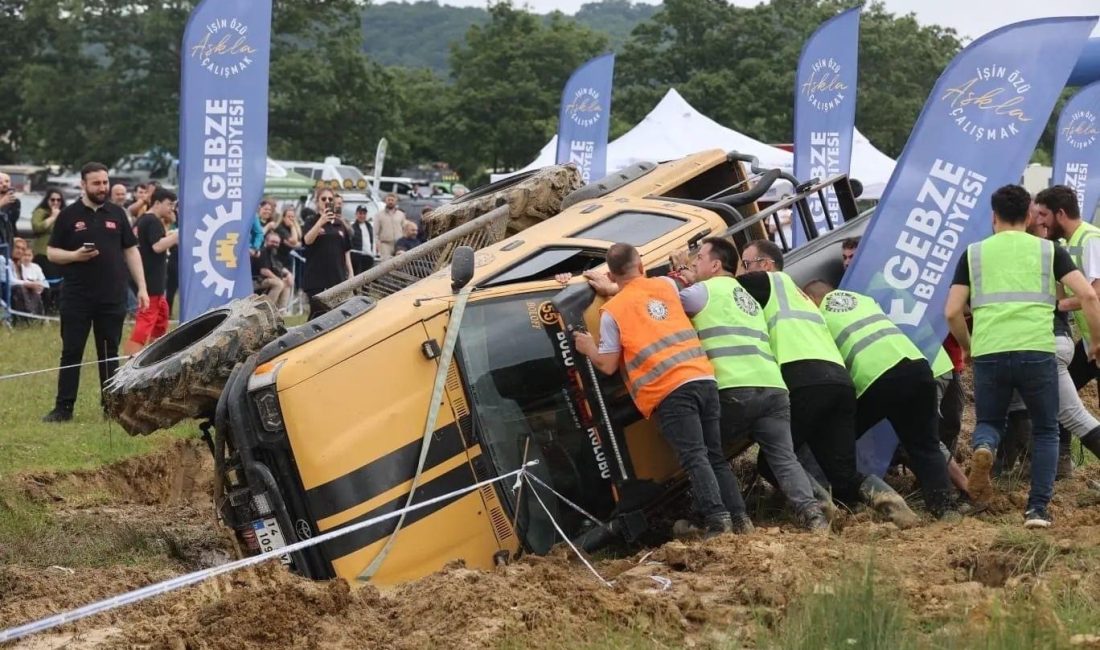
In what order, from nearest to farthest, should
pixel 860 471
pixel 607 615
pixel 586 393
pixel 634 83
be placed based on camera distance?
1. pixel 607 615
2. pixel 586 393
3. pixel 860 471
4. pixel 634 83

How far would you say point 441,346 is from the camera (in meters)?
6.92

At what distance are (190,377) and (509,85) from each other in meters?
51.3

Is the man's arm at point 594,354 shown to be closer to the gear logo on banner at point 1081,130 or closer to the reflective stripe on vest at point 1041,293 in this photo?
the reflective stripe on vest at point 1041,293

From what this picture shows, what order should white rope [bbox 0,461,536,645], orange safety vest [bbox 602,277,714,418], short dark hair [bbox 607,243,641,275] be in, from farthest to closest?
short dark hair [bbox 607,243,641,275], orange safety vest [bbox 602,277,714,418], white rope [bbox 0,461,536,645]

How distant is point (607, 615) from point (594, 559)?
1.80 metres

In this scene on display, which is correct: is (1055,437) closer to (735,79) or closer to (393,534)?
(393,534)

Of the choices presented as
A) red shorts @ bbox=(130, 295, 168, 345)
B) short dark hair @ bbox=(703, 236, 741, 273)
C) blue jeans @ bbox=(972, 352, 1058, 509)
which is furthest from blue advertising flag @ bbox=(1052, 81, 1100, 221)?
red shorts @ bbox=(130, 295, 168, 345)

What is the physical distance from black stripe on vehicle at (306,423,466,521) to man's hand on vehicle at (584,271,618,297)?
1.17 meters

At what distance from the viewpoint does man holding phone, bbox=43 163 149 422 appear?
11.3 metres

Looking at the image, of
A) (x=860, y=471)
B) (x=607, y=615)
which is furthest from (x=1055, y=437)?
(x=607, y=615)

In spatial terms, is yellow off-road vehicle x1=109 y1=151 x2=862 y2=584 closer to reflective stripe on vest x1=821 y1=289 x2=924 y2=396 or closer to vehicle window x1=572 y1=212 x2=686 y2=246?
vehicle window x1=572 y1=212 x2=686 y2=246

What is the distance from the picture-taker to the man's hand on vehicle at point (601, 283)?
7.44 meters

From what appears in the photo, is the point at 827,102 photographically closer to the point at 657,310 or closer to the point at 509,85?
the point at 657,310

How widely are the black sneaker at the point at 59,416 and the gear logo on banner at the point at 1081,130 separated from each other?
443 inches
